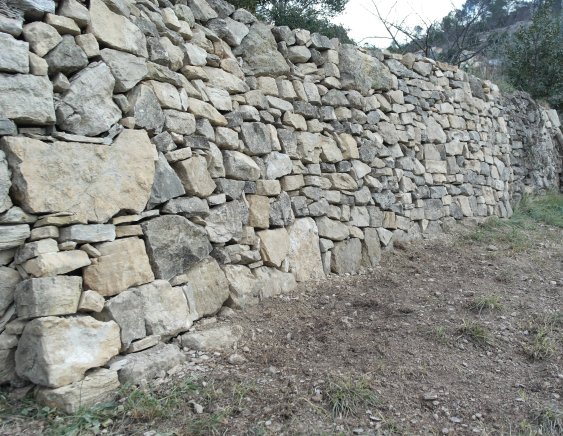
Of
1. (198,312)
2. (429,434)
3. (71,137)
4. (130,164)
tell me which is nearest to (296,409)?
(429,434)

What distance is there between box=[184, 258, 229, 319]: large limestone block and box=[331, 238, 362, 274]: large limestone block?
1.37 metres

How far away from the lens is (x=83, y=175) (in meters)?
2.68

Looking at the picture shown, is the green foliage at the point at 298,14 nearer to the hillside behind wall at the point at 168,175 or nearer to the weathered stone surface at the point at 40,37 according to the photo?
the hillside behind wall at the point at 168,175

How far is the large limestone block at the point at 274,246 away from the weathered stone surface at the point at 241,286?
22 centimetres

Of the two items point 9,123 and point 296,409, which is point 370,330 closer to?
point 296,409

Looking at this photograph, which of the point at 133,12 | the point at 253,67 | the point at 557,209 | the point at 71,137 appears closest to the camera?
the point at 71,137

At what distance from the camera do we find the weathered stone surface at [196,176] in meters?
3.28

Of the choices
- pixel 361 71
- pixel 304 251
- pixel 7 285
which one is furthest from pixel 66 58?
pixel 361 71

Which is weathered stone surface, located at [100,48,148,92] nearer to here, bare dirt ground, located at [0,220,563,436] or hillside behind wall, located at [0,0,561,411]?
hillside behind wall, located at [0,0,561,411]

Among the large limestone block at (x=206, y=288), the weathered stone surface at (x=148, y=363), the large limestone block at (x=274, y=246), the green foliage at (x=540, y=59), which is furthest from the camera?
the green foliage at (x=540, y=59)

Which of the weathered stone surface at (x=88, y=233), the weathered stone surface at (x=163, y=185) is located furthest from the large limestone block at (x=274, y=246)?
the weathered stone surface at (x=88, y=233)

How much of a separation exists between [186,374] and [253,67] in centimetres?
261

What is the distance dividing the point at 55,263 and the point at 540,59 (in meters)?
9.90

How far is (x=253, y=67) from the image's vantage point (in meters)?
4.13
